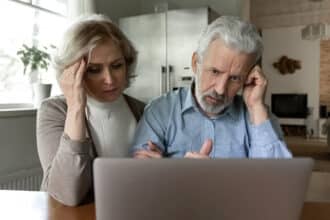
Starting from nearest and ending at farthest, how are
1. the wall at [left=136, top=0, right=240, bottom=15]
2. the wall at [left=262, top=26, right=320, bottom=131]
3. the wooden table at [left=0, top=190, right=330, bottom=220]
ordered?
the wooden table at [left=0, top=190, right=330, bottom=220] < the wall at [left=136, top=0, right=240, bottom=15] < the wall at [left=262, top=26, right=320, bottom=131]

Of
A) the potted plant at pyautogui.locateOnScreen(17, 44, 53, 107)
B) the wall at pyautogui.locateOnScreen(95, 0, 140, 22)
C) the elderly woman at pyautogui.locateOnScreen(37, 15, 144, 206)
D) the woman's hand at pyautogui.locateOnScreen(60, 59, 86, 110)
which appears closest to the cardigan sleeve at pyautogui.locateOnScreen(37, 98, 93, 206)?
the elderly woman at pyautogui.locateOnScreen(37, 15, 144, 206)

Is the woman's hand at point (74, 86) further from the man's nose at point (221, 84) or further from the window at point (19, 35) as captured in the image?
the window at point (19, 35)

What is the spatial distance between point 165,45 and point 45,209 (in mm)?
2820

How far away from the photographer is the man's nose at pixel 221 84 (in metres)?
1.07

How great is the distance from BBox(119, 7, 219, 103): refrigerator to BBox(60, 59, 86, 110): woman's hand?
2.33 m

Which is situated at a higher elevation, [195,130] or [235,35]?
[235,35]

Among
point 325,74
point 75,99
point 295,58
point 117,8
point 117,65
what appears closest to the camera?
point 75,99

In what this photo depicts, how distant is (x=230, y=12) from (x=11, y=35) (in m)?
2.36

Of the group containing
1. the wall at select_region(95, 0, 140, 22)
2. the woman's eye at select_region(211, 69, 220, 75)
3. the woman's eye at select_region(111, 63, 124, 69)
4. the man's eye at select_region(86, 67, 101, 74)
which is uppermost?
the wall at select_region(95, 0, 140, 22)

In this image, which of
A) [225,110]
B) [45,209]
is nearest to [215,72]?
[225,110]

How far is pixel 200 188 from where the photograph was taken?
52 cm

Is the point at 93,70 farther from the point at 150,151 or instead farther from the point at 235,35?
the point at 235,35

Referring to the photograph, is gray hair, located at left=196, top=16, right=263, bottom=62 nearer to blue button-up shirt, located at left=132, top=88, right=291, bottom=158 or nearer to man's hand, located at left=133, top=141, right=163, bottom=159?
blue button-up shirt, located at left=132, top=88, right=291, bottom=158

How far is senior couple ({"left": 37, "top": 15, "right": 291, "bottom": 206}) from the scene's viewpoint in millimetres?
1046
